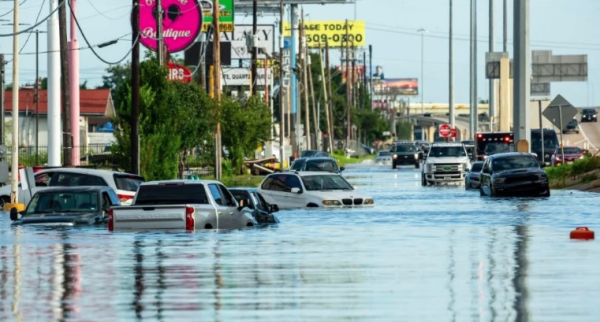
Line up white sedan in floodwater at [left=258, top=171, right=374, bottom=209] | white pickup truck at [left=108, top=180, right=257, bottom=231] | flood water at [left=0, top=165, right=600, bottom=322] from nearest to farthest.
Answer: flood water at [left=0, top=165, right=600, bottom=322]
white pickup truck at [left=108, top=180, right=257, bottom=231]
white sedan in floodwater at [left=258, top=171, right=374, bottom=209]

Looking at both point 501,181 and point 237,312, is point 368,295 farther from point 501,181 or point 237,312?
point 501,181

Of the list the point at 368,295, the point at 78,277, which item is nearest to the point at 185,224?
the point at 78,277

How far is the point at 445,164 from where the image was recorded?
68.6 meters

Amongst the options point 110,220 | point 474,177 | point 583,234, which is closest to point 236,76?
point 474,177

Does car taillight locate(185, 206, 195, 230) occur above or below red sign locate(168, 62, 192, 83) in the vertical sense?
below

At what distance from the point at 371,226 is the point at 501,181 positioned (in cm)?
1642

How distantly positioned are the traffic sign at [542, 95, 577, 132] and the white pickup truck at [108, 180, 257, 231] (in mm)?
31554

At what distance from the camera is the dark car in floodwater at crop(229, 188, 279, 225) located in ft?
108

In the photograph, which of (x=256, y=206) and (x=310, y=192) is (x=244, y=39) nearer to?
(x=310, y=192)

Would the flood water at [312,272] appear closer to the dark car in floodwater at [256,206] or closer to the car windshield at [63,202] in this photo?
the dark car in floodwater at [256,206]

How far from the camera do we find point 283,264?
2247 cm

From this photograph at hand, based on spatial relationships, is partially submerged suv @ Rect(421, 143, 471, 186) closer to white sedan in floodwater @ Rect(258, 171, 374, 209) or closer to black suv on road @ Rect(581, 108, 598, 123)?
white sedan in floodwater @ Rect(258, 171, 374, 209)

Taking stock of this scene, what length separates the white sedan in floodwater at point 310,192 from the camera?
42625mm

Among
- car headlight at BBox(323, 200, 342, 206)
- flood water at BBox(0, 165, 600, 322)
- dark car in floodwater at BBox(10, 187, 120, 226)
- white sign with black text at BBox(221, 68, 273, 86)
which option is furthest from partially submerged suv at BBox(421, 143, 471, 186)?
white sign with black text at BBox(221, 68, 273, 86)
